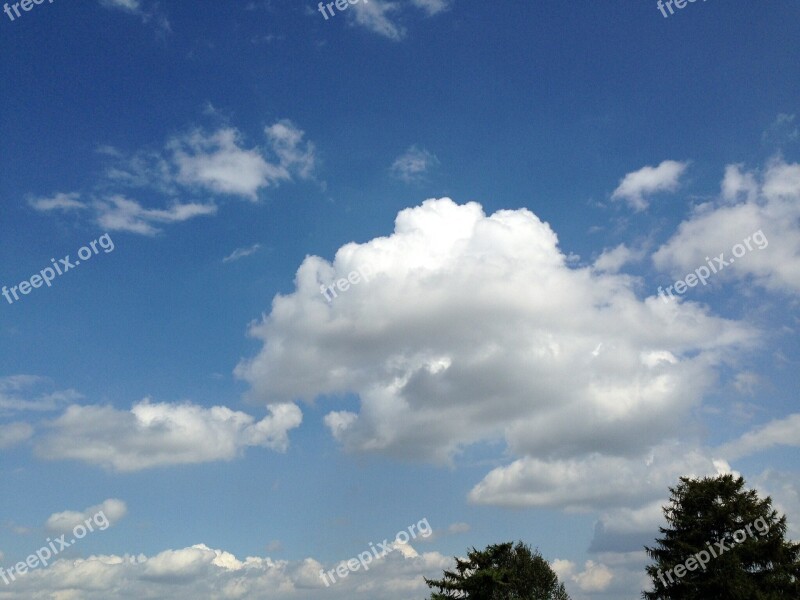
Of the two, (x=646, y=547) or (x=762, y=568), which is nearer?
(x=762, y=568)

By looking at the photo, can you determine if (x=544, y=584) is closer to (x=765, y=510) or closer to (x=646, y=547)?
(x=646, y=547)

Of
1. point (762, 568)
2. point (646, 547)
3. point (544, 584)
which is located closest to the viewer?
point (762, 568)

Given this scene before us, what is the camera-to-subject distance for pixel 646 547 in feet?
213

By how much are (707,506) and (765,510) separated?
187 inches

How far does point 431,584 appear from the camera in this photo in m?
80.7

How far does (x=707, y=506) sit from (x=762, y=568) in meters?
6.29

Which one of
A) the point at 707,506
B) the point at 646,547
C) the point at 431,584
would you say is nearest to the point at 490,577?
the point at 431,584

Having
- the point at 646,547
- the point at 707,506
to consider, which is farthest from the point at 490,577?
the point at 707,506

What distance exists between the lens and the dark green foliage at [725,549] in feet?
186

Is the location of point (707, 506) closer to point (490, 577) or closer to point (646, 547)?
point (646, 547)

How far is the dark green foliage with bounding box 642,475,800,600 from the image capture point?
56750mm

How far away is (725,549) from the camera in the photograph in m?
58.9

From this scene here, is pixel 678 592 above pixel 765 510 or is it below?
Answer: below

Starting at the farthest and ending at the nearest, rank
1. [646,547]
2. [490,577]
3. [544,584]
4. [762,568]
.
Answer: [544,584] < [490,577] < [646,547] < [762,568]
